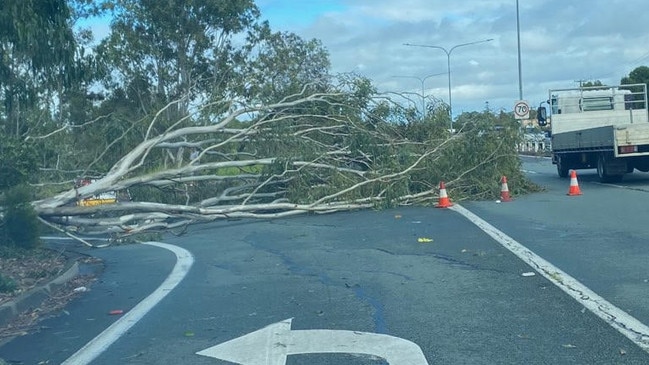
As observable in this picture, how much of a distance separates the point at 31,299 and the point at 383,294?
4.09 metres

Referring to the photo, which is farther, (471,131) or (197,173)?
(471,131)

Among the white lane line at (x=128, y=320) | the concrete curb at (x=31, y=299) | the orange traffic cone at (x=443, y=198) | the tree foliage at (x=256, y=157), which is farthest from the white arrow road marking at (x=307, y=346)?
the orange traffic cone at (x=443, y=198)

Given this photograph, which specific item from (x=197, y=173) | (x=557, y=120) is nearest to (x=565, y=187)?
(x=557, y=120)

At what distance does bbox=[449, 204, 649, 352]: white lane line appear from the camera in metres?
7.42

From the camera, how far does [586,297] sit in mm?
8977

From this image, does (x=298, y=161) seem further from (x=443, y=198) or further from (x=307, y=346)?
(x=307, y=346)

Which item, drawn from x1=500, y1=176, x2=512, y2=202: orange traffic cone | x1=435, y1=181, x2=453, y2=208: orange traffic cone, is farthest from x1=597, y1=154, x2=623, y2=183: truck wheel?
x1=435, y1=181, x2=453, y2=208: orange traffic cone

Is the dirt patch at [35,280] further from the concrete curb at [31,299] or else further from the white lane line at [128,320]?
the white lane line at [128,320]

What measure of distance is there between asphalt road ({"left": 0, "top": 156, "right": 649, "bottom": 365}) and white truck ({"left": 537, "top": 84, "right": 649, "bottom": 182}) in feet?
28.6

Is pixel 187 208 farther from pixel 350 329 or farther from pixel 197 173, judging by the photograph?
pixel 350 329

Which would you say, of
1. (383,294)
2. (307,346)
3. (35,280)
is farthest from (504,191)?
(307,346)

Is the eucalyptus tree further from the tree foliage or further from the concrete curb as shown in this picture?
the concrete curb

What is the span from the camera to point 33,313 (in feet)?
32.3

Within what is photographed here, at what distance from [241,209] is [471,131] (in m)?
7.76
